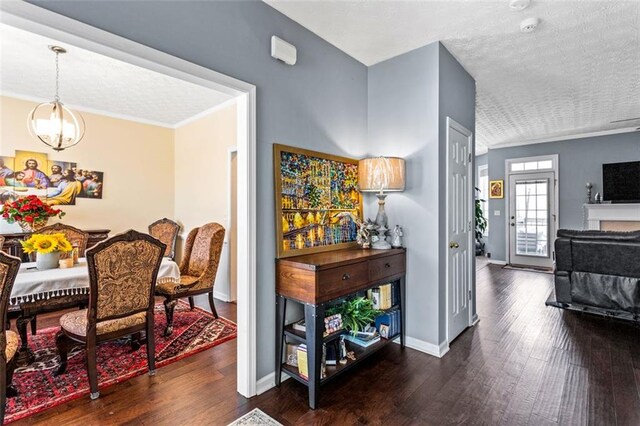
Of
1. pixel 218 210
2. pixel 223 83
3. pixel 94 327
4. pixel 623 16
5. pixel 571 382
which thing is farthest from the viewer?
pixel 218 210

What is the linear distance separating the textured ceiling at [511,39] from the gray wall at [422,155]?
0.20m

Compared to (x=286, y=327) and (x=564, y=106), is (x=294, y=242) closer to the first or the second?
(x=286, y=327)

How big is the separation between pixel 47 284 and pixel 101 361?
762 millimetres

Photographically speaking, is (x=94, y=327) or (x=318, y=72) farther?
(x=318, y=72)

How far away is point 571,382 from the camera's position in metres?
2.26

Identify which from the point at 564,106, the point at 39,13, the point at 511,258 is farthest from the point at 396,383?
the point at 511,258

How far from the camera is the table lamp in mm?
2727

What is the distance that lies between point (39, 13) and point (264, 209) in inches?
57.4

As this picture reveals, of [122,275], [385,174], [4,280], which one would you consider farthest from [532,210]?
[4,280]

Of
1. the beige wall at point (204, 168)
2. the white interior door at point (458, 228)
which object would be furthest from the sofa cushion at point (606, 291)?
the beige wall at point (204, 168)

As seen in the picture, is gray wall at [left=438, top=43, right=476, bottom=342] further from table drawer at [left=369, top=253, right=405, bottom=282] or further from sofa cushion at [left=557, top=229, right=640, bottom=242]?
sofa cushion at [left=557, top=229, right=640, bottom=242]

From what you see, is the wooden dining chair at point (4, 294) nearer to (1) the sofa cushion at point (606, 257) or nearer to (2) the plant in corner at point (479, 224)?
(1) the sofa cushion at point (606, 257)

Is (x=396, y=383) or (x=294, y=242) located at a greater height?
(x=294, y=242)

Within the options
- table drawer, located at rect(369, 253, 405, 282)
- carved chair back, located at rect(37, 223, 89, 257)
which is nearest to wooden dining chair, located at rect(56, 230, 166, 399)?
carved chair back, located at rect(37, 223, 89, 257)
